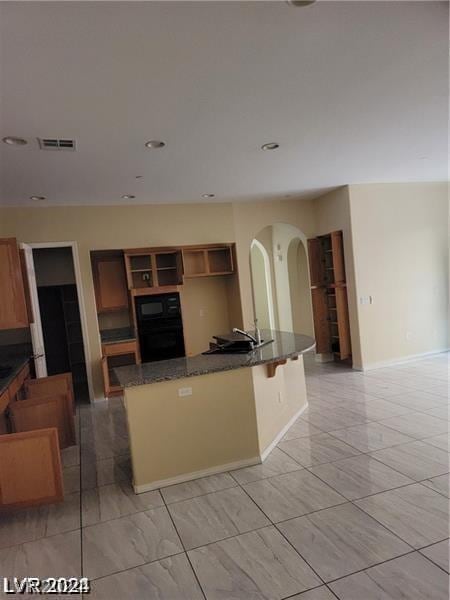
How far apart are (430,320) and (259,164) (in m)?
4.10

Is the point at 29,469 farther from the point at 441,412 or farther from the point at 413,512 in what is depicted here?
the point at 441,412

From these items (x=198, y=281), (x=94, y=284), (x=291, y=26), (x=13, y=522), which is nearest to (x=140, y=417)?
(x=13, y=522)

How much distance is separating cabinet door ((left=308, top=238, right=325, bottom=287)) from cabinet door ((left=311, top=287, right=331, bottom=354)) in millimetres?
139

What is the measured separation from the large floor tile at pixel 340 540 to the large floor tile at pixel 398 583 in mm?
55

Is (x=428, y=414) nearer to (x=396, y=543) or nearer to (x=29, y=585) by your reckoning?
(x=396, y=543)

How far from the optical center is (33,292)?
459 centimetres

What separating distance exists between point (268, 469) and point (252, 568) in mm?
1048

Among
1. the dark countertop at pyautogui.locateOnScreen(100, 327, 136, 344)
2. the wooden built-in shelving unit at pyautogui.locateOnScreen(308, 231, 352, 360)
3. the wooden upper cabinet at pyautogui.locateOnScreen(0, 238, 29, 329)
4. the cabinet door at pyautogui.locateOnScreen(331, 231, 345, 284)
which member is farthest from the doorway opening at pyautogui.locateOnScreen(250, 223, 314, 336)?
the wooden upper cabinet at pyautogui.locateOnScreen(0, 238, 29, 329)

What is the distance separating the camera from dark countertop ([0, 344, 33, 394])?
3.84m

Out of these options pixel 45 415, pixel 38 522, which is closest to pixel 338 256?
pixel 45 415

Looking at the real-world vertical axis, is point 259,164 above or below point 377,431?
above

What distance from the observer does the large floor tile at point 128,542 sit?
2.10 meters

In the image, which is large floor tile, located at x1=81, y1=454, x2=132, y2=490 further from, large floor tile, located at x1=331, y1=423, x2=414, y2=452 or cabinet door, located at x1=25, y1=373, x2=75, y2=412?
large floor tile, located at x1=331, y1=423, x2=414, y2=452

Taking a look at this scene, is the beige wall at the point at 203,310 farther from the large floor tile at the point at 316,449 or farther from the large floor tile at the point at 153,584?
the large floor tile at the point at 153,584
